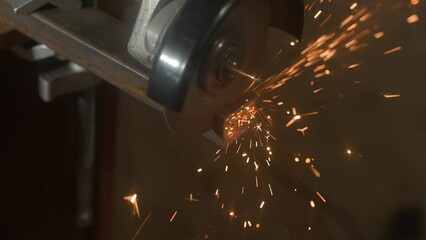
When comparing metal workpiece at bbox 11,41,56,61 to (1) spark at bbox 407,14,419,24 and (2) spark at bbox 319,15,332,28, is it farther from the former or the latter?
(1) spark at bbox 407,14,419,24

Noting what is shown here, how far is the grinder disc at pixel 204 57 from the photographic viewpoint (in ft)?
1.67

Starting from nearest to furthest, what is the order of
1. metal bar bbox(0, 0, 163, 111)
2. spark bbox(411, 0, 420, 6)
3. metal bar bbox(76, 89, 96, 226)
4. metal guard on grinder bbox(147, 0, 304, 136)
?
metal guard on grinder bbox(147, 0, 304, 136)
metal bar bbox(0, 0, 163, 111)
spark bbox(411, 0, 420, 6)
metal bar bbox(76, 89, 96, 226)

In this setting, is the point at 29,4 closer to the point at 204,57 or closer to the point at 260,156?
the point at 204,57

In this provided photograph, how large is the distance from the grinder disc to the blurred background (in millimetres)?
328

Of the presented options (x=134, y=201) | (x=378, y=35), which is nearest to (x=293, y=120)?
(x=378, y=35)

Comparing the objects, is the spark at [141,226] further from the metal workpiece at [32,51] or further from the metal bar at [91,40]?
the metal bar at [91,40]

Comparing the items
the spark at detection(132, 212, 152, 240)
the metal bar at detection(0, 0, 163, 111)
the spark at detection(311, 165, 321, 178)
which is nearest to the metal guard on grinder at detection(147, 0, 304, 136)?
the metal bar at detection(0, 0, 163, 111)

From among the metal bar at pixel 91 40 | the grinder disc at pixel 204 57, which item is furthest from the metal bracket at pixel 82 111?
the grinder disc at pixel 204 57

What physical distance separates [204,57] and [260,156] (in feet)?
1.84

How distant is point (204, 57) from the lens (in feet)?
1.73

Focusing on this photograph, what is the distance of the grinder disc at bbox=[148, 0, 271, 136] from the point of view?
1.67 ft

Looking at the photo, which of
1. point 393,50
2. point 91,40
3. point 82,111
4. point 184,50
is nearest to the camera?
point 184,50

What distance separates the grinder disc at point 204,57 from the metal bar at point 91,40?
0.08 metres

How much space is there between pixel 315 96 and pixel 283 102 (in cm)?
6
